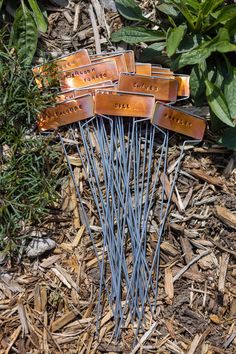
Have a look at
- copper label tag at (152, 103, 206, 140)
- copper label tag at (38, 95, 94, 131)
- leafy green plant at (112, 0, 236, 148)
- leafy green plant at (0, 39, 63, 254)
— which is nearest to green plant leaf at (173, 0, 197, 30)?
leafy green plant at (112, 0, 236, 148)

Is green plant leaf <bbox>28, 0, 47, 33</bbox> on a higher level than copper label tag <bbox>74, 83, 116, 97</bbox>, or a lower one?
higher

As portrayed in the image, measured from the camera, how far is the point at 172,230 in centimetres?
218

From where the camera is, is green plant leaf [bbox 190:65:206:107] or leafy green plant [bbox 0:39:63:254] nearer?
leafy green plant [bbox 0:39:63:254]

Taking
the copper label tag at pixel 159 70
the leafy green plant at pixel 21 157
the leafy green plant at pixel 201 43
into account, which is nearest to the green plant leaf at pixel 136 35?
the leafy green plant at pixel 201 43

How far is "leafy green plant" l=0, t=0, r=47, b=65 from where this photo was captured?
2.19 m

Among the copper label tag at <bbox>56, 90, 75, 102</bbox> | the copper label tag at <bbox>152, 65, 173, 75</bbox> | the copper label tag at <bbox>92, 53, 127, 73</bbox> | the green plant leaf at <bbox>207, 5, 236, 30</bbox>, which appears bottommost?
the copper label tag at <bbox>56, 90, 75, 102</bbox>

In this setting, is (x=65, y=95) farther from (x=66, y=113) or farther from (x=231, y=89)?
(x=231, y=89)

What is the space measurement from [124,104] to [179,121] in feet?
0.71

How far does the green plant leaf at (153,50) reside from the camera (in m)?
2.23

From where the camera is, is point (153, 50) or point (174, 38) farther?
point (153, 50)

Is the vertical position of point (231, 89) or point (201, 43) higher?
point (201, 43)

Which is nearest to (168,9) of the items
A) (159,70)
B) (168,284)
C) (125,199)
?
(159,70)

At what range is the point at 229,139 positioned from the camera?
7.18ft

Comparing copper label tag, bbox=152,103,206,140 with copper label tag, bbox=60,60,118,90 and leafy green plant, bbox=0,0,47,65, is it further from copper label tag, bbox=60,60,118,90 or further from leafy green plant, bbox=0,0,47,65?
leafy green plant, bbox=0,0,47,65
